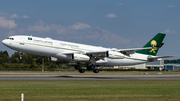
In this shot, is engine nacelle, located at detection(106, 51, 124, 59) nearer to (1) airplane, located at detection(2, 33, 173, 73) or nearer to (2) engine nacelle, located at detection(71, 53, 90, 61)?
(1) airplane, located at detection(2, 33, 173, 73)

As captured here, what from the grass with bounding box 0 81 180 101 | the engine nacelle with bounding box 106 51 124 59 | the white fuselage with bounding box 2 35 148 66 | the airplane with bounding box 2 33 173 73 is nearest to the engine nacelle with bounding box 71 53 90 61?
the airplane with bounding box 2 33 173 73

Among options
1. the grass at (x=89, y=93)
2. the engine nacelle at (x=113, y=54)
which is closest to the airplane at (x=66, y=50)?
the engine nacelle at (x=113, y=54)

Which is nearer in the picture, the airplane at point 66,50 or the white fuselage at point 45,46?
the white fuselage at point 45,46

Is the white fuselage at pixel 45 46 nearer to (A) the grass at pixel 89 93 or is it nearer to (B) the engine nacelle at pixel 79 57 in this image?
(B) the engine nacelle at pixel 79 57

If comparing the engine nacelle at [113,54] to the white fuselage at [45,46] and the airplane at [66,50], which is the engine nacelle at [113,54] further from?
the white fuselage at [45,46]

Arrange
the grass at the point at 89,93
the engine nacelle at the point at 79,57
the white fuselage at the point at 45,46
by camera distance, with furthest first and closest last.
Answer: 1. the engine nacelle at the point at 79,57
2. the white fuselage at the point at 45,46
3. the grass at the point at 89,93

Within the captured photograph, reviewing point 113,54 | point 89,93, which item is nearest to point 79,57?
point 113,54

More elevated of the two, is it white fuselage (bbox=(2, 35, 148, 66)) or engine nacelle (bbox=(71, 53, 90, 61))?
white fuselage (bbox=(2, 35, 148, 66))

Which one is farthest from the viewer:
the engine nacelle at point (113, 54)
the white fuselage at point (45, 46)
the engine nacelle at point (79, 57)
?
the engine nacelle at point (113, 54)

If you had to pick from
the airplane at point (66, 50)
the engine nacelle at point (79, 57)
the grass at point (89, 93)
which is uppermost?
the airplane at point (66, 50)

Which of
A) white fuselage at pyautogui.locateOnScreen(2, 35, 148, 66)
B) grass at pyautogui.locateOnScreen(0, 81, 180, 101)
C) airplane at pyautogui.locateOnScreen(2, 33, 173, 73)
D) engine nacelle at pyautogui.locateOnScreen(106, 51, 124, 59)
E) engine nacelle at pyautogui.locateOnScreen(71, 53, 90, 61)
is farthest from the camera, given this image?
engine nacelle at pyautogui.locateOnScreen(106, 51, 124, 59)

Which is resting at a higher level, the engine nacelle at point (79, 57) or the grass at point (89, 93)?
the engine nacelle at point (79, 57)

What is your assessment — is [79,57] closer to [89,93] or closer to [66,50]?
[66,50]

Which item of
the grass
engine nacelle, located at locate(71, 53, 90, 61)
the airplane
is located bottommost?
the grass
